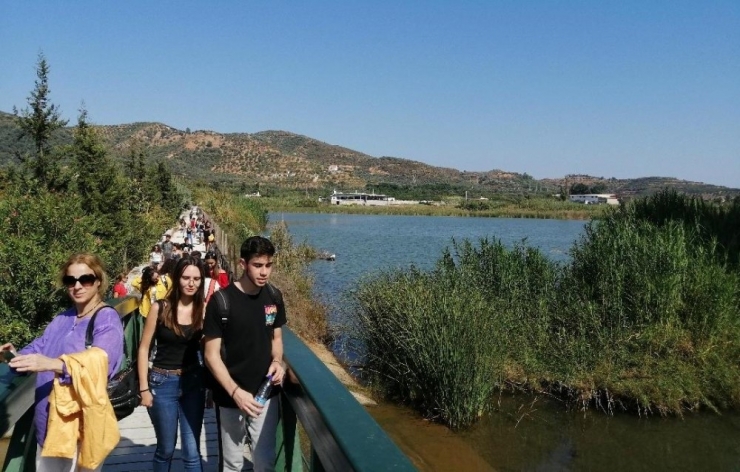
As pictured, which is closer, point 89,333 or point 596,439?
point 89,333

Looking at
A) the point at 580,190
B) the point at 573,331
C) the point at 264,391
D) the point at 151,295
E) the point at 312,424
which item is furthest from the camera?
the point at 580,190

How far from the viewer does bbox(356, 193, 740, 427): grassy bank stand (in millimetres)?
9398

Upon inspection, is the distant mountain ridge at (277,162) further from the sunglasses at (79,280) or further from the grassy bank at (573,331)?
the sunglasses at (79,280)

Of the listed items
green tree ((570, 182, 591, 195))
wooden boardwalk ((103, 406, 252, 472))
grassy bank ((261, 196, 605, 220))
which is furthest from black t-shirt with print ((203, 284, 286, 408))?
green tree ((570, 182, 591, 195))

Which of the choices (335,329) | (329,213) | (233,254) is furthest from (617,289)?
(329,213)

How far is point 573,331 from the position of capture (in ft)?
35.9

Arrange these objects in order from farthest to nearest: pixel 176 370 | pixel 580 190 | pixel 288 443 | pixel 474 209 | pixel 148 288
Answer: pixel 580 190 → pixel 474 209 → pixel 148 288 → pixel 176 370 → pixel 288 443

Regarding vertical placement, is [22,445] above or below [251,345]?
below

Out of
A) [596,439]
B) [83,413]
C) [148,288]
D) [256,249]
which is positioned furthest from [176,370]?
[596,439]

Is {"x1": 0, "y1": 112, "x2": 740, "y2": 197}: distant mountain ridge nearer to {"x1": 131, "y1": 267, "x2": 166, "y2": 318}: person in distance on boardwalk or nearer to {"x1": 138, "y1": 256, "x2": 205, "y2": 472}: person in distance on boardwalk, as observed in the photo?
{"x1": 131, "y1": 267, "x2": 166, "y2": 318}: person in distance on boardwalk

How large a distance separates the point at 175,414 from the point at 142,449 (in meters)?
1.10

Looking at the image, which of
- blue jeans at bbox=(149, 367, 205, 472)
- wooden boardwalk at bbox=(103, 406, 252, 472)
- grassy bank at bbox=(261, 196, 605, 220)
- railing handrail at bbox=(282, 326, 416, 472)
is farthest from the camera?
grassy bank at bbox=(261, 196, 605, 220)

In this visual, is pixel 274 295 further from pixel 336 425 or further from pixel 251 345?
pixel 336 425

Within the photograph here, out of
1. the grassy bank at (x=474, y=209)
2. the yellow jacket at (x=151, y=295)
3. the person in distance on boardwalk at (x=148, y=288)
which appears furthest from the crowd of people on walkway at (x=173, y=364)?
the grassy bank at (x=474, y=209)
